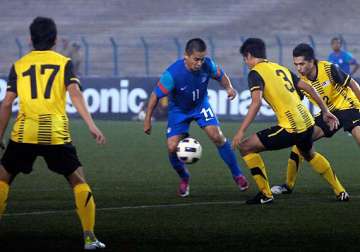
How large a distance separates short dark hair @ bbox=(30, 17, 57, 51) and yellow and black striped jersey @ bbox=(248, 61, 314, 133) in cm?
336

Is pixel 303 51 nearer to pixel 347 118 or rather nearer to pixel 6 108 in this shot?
pixel 347 118

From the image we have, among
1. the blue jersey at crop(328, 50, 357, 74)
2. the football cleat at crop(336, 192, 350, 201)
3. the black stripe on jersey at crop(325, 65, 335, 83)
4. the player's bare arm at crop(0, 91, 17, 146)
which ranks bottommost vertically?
the football cleat at crop(336, 192, 350, 201)

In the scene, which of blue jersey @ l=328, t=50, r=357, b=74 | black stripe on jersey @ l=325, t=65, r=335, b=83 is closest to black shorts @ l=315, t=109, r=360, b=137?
black stripe on jersey @ l=325, t=65, r=335, b=83

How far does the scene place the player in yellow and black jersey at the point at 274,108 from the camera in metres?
12.2

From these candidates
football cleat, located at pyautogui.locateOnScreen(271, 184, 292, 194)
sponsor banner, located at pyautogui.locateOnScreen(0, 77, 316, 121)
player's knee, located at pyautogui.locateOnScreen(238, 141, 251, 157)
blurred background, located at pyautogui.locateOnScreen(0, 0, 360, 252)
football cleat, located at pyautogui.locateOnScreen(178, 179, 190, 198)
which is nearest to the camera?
blurred background, located at pyautogui.locateOnScreen(0, 0, 360, 252)

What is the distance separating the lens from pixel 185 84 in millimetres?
13695

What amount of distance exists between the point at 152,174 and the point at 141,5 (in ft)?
113

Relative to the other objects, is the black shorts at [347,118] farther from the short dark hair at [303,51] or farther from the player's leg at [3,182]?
the player's leg at [3,182]

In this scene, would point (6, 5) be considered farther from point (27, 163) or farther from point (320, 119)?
point (27, 163)

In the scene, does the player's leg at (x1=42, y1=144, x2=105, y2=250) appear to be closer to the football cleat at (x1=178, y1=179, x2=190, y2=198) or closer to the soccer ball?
the soccer ball

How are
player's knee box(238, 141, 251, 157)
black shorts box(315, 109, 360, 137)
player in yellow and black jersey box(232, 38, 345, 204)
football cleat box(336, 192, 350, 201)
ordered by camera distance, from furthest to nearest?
black shorts box(315, 109, 360, 137) < football cleat box(336, 192, 350, 201) < player's knee box(238, 141, 251, 157) < player in yellow and black jersey box(232, 38, 345, 204)

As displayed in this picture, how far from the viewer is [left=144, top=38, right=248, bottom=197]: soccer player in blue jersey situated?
1364 centimetres

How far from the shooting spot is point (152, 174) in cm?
1650

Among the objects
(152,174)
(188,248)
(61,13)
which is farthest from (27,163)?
(61,13)
